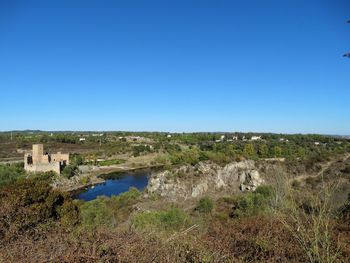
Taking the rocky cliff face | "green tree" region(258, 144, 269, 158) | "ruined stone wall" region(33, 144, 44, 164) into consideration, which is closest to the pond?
"ruined stone wall" region(33, 144, 44, 164)

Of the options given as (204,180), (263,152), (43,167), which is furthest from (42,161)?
(263,152)

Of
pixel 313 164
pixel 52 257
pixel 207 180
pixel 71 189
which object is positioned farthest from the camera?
pixel 71 189

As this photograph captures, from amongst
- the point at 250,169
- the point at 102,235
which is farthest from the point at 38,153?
the point at 102,235

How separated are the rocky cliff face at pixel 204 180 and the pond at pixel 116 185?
1295 centimetres

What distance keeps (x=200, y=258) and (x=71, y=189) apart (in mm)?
44436

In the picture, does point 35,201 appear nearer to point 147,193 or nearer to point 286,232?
point 286,232

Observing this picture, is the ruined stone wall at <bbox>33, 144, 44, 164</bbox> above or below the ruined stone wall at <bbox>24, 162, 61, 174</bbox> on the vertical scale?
above

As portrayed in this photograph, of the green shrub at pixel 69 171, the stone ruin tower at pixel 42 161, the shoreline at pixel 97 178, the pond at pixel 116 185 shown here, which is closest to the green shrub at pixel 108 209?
the pond at pixel 116 185

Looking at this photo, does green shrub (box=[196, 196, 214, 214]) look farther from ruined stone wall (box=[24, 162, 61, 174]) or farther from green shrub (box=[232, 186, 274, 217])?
ruined stone wall (box=[24, 162, 61, 174])

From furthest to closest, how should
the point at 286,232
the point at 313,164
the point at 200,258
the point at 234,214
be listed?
the point at 313,164 → the point at 234,214 → the point at 286,232 → the point at 200,258

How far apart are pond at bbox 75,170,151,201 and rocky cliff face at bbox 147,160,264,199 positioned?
12.9 metres

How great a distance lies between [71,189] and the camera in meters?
46.2

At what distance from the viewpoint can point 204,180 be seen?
32.2 meters

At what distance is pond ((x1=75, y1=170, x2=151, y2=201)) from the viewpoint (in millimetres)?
43625
